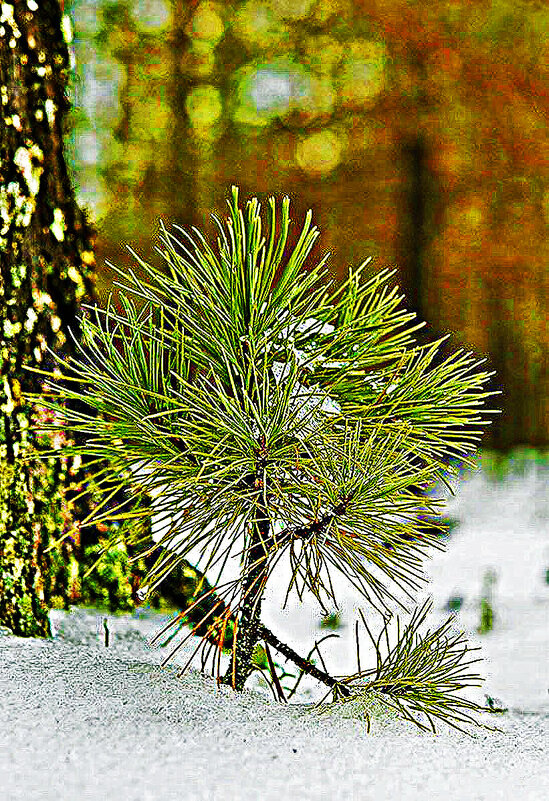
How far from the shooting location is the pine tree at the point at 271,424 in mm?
584

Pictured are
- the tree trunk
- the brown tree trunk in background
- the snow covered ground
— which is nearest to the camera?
the snow covered ground

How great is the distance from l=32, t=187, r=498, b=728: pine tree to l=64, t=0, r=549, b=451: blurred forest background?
1320 mm

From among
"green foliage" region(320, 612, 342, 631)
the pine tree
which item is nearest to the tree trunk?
the pine tree

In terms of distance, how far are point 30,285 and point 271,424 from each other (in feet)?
1.26

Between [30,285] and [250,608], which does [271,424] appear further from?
[30,285]

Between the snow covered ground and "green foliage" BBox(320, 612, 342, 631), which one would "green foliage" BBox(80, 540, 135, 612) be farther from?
"green foliage" BBox(320, 612, 342, 631)

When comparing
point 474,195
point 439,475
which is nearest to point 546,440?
point 474,195

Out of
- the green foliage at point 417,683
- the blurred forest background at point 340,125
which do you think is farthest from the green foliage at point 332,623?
the blurred forest background at point 340,125

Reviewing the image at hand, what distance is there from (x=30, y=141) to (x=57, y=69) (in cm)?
10

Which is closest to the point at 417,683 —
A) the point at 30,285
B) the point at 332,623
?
the point at 30,285

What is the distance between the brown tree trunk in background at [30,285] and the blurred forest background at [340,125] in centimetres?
102

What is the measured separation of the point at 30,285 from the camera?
834 millimetres

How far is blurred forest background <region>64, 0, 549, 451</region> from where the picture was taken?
1921mm

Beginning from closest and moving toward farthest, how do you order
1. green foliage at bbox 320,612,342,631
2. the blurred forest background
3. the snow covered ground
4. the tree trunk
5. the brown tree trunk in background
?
1. the snow covered ground
2. the tree trunk
3. the brown tree trunk in background
4. green foliage at bbox 320,612,342,631
5. the blurred forest background
